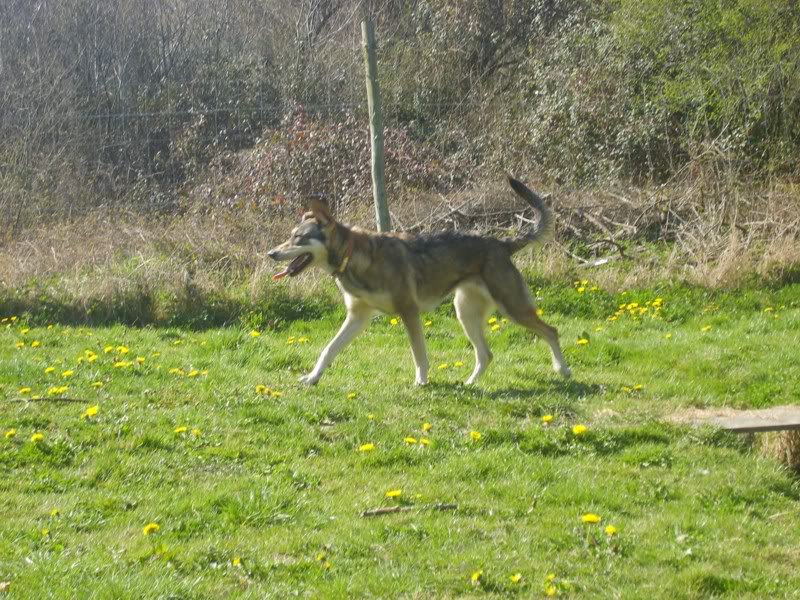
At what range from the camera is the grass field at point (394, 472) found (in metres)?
5.37

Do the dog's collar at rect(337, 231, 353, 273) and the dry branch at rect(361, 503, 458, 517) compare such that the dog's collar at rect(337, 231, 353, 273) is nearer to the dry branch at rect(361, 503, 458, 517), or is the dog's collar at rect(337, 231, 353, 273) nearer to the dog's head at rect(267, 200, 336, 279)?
the dog's head at rect(267, 200, 336, 279)

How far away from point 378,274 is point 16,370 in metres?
3.58

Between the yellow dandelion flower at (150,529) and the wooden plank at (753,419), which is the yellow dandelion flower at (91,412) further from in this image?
the wooden plank at (753,419)

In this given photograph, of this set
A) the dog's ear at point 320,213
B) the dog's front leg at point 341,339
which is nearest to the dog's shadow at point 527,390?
the dog's front leg at point 341,339

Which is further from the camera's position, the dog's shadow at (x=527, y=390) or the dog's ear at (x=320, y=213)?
the dog's ear at (x=320, y=213)

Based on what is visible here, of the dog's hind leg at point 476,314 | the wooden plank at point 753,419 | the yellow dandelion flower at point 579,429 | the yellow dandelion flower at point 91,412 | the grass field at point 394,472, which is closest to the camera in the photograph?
the grass field at point 394,472

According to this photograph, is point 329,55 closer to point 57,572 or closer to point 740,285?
point 740,285

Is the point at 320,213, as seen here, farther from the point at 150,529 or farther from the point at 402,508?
the point at 150,529

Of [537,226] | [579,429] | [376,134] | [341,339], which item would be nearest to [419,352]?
[341,339]

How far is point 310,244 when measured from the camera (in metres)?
9.65

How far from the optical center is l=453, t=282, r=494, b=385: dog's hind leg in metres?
10.1

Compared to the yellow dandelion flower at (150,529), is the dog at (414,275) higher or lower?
higher

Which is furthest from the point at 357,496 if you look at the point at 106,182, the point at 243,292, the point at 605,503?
the point at 106,182

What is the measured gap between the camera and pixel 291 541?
5.80 m
